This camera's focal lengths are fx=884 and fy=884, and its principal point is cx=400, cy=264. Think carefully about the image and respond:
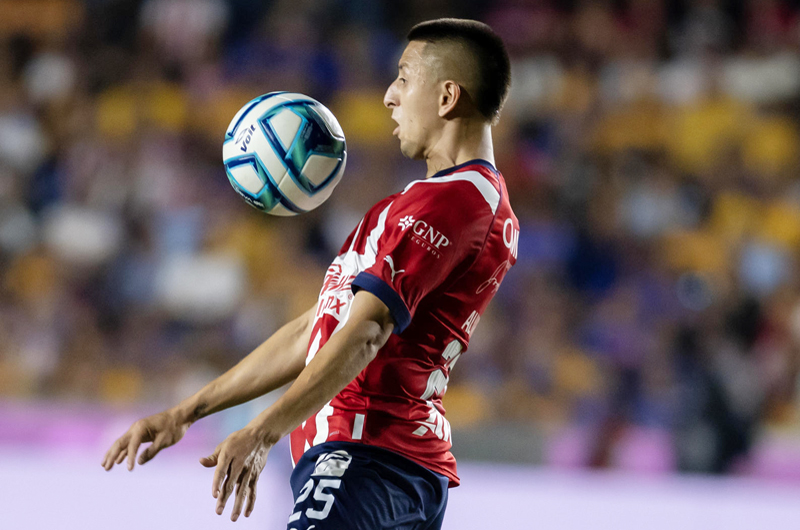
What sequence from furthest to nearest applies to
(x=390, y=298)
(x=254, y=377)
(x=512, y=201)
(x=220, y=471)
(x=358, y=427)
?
(x=512, y=201) < (x=254, y=377) < (x=358, y=427) < (x=390, y=298) < (x=220, y=471)

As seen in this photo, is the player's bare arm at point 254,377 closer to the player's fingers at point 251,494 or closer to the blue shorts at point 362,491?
the blue shorts at point 362,491

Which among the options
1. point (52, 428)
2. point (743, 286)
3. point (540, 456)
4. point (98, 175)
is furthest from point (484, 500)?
point (98, 175)

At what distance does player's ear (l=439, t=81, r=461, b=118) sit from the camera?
2.63 meters

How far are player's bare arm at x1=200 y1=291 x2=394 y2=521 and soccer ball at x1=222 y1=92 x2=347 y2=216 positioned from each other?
0.69m

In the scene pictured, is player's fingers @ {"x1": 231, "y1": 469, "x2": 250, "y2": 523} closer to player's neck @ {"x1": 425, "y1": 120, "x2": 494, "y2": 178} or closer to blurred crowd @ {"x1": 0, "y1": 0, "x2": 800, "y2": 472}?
player's neck @ {"x1": 425, "y1": 120, "x2": 494, "y2": 178}

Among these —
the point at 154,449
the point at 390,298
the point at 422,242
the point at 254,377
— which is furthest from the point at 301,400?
the point at 254,377

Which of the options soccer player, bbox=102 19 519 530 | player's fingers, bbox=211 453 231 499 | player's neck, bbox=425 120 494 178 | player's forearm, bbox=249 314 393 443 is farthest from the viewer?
player's neck, bbox=425 120 494 178

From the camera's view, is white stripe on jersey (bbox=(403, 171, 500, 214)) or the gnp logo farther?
white stripe on jersey (bbox=(403, 171, 500, 214))

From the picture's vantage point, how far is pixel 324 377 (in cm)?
211

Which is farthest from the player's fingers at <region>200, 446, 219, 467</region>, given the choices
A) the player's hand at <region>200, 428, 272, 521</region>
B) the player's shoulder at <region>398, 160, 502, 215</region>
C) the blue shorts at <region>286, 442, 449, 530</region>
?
the player's shoulder at <region>398, 160, 502, 215</region>

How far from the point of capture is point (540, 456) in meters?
5.41

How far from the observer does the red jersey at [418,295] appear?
7.47 feet

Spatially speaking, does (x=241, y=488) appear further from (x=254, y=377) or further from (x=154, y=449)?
(x=254, y=377)

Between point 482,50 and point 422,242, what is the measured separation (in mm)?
742
